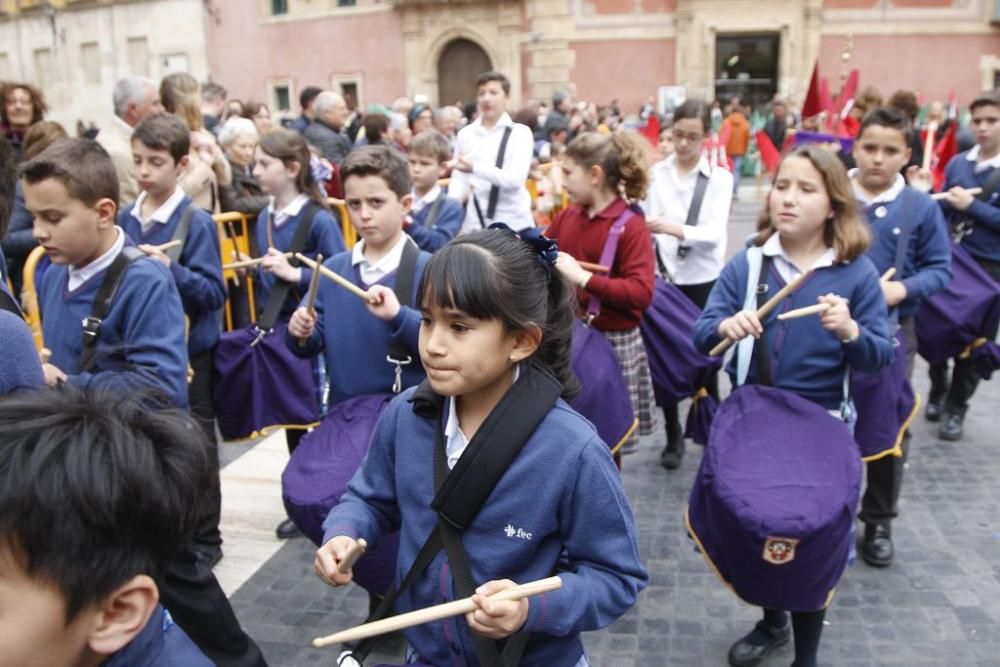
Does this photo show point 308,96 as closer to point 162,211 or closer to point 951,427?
point 162,211

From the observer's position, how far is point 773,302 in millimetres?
2914

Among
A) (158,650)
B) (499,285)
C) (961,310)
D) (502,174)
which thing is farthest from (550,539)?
(502,174)

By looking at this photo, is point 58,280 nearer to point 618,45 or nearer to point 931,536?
point 931,536

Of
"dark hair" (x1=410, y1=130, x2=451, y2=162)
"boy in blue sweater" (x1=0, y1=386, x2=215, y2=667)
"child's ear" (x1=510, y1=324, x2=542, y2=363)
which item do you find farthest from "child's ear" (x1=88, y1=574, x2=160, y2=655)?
"dark hair" (x1=410, y1=130, x2=451, y2=162)

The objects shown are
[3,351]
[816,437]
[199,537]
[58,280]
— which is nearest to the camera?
[3,351]

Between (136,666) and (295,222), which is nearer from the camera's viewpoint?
(136,666)

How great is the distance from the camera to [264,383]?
389 centimetres

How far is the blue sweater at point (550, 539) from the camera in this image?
1.77 metres

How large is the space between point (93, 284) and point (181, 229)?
37.0 inches

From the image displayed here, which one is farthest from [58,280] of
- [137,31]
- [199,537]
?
[137,31]

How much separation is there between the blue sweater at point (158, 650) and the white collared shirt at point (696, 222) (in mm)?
3810

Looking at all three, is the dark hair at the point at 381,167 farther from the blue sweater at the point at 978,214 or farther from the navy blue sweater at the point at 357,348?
the blue sweater at the point at 978,214

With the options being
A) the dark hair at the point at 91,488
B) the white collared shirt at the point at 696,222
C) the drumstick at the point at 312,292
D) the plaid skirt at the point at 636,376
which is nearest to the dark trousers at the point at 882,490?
the plaid skirt at the point at 636,376

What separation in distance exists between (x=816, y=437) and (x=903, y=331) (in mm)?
1764
